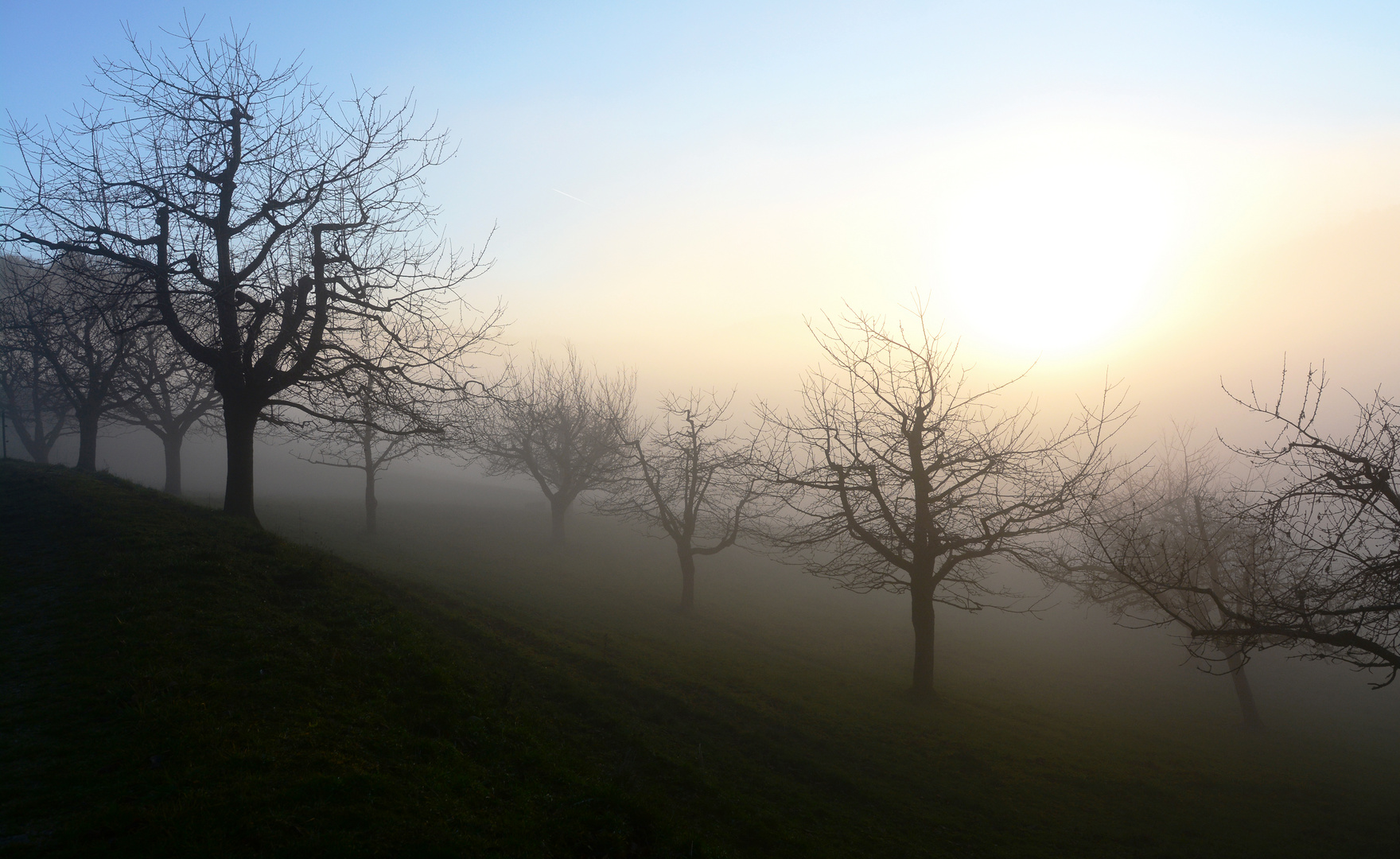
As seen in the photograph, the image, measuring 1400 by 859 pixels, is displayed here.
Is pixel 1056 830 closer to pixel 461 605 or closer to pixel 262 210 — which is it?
pixel 461 605

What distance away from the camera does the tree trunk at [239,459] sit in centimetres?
1441

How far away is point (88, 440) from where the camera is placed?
23.2 meters

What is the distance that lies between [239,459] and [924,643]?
53.2 ft

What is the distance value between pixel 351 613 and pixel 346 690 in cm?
270

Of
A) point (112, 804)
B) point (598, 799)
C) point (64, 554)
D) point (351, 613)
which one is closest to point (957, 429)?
point (598, 799)

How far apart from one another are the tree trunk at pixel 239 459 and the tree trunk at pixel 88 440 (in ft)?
39.9

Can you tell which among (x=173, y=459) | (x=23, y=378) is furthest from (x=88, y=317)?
(x=23, y=378)

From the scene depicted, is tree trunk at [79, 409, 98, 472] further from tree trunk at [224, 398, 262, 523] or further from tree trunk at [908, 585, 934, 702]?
tree trunk at [908, 585, 934, 702]

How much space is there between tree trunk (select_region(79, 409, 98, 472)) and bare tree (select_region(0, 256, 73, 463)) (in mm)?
1914

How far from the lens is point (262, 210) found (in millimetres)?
14258

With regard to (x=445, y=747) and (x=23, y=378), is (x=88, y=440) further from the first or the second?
(x=445, y=747)

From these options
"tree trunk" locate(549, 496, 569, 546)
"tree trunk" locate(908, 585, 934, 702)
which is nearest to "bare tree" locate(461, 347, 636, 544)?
"tree trunk" locate(549, 496, 569, 546)

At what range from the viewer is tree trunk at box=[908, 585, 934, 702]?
605 inches

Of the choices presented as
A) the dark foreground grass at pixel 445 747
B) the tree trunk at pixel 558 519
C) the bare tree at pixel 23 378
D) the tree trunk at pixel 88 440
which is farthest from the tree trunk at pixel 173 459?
the tree trunk at pixel 558 519
